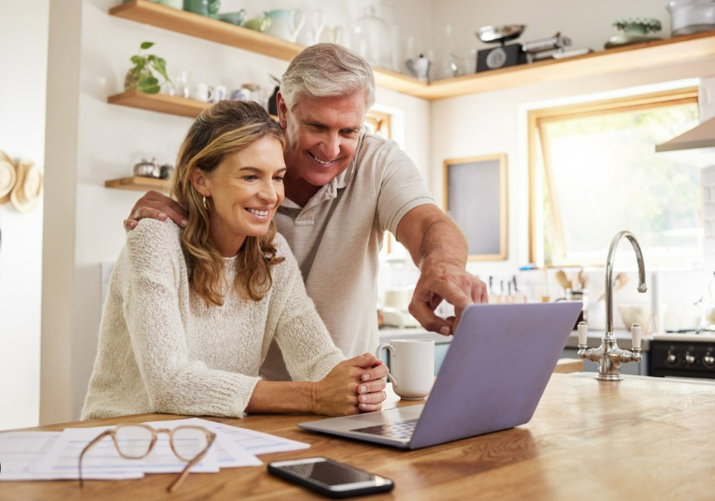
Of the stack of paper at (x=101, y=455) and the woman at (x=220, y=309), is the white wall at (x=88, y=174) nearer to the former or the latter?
the woman at (x=220, y=309)

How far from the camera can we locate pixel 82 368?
11.7 ft

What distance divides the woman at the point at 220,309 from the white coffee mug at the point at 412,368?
13cm

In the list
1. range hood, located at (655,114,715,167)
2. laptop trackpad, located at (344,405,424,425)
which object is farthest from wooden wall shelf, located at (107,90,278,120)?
laptop trackpad, located at (344,405,424,425)

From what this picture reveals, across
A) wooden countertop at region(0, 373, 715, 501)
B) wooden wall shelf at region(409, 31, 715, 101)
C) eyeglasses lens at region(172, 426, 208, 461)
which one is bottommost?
wooden countertop at region(0, 373, 715, 501)

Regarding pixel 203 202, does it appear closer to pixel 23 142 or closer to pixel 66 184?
pixel 66 184

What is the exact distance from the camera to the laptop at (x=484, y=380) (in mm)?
1111

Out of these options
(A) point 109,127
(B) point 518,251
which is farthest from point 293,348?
(B) point 518,251

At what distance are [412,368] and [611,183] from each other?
391 cm

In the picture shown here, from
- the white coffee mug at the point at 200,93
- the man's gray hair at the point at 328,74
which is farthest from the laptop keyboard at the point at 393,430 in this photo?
the white coffee mug at the point at 200,93

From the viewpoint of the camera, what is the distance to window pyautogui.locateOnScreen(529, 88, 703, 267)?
192 inches

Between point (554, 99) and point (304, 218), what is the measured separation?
3494mm

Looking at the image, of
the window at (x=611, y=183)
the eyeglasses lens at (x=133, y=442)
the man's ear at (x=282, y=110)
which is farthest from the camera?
the window at (x=611, y=183)

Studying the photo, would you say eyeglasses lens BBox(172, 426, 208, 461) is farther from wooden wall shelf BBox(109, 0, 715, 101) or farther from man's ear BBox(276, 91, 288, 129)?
wooden wall shelf BBox(109, 0, 715, 101)

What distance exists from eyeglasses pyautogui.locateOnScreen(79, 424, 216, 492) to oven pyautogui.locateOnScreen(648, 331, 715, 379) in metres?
3.32
